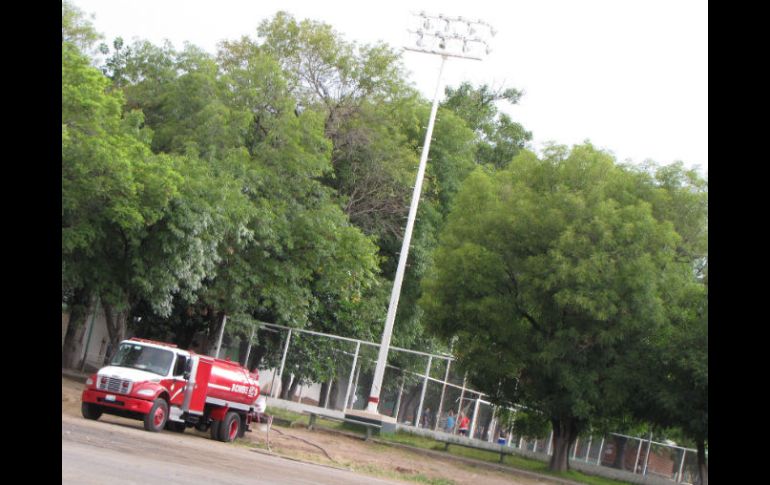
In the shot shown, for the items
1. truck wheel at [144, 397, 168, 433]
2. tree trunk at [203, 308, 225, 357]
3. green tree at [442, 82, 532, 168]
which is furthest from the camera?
green tree at [442, 82, 532, 168]

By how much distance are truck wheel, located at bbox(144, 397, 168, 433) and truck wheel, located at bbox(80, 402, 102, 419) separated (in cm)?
132

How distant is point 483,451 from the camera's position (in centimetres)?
3550

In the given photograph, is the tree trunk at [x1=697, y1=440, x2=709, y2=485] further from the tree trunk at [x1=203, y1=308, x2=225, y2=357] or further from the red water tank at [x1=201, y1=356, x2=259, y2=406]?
the tree trunk at [x1=203, y1=308, x2=225, y2=357]

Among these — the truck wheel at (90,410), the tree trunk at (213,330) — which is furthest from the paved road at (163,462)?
the tree trunk at (213,330)

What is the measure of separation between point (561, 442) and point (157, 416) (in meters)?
14.8

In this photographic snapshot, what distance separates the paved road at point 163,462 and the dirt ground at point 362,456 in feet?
5.36

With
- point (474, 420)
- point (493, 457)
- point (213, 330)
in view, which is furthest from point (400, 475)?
point (213, 330)

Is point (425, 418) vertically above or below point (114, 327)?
below

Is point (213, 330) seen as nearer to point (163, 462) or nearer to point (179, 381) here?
point (179, 381)

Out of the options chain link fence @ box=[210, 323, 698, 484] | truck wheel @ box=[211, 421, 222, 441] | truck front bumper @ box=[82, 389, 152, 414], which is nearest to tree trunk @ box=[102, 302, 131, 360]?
chain link fence @ box=[210, 323, 698, 484]

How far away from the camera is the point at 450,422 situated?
1435 inches

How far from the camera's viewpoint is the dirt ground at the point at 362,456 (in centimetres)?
2327

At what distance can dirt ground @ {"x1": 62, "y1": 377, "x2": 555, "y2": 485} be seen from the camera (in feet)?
76.3

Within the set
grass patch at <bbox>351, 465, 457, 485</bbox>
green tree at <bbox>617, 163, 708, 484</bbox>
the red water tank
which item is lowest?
grass patch at <bbox>351, 465, 457, 485</bbox>
